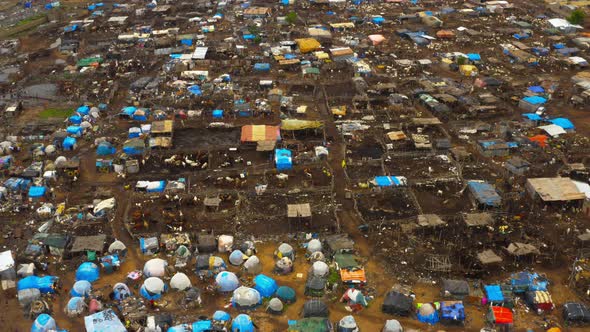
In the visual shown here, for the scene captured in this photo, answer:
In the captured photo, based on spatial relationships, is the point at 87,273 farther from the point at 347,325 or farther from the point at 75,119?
the point at 75,119

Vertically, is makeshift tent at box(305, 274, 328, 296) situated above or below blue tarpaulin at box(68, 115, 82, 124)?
above

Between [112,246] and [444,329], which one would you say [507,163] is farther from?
[112,246]

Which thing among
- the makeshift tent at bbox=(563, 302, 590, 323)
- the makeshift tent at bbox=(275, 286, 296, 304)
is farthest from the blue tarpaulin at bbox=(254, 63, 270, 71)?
the makeshift tent at bbox=(563, 302, 590, 323)

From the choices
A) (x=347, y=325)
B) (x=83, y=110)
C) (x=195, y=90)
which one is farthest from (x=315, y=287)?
(x=83, y=110)

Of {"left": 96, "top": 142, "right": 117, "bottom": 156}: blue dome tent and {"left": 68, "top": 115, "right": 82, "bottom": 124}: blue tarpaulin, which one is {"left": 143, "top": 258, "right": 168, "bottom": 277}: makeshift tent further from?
{"left": 68, "top": 115, "right": 82, "bottom": 124}: blue tarpaulin

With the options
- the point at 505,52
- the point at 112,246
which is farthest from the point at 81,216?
the point at 505,52
